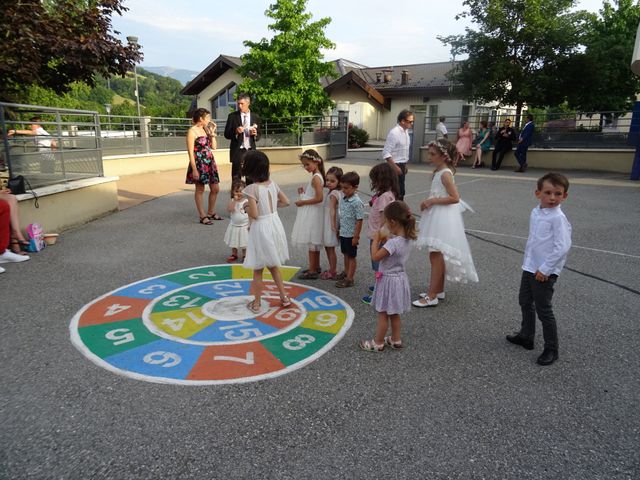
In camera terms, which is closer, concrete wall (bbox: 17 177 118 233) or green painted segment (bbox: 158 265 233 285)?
green painted segment (bbox: 158 265 233 285)

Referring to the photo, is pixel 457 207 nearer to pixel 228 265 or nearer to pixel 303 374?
pixel 303 374

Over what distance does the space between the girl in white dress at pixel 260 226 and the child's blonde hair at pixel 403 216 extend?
121 cm

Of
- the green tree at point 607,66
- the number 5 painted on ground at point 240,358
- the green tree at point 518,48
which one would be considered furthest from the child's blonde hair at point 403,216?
the green tree at point 607,66

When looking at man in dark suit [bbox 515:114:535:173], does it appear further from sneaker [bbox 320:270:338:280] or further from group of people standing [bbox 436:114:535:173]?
sneaker [bbox 320:270:338:280]

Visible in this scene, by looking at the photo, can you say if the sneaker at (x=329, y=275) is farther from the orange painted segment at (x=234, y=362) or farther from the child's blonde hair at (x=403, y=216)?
the child's blonde hair at (x=403, y=216)

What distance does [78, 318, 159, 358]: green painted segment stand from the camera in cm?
364

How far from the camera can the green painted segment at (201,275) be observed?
524 centimetres

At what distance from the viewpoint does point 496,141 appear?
17484 mm

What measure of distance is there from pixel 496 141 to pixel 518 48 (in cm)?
472

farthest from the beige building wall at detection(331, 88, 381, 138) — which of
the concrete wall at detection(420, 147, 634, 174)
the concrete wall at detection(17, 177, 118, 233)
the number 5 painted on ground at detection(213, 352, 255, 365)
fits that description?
the number 5 painted on ground at detection(213, 352, 255, 365)

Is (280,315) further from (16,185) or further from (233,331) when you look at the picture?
(16,185)

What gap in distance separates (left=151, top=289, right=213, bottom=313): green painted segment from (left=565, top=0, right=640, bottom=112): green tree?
19.8m

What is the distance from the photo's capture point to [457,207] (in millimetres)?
4523

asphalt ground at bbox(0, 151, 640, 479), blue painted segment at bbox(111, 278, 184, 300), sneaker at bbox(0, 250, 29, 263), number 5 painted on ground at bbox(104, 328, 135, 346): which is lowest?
asphalt ground at bbox(0, 151, 640, 479)
